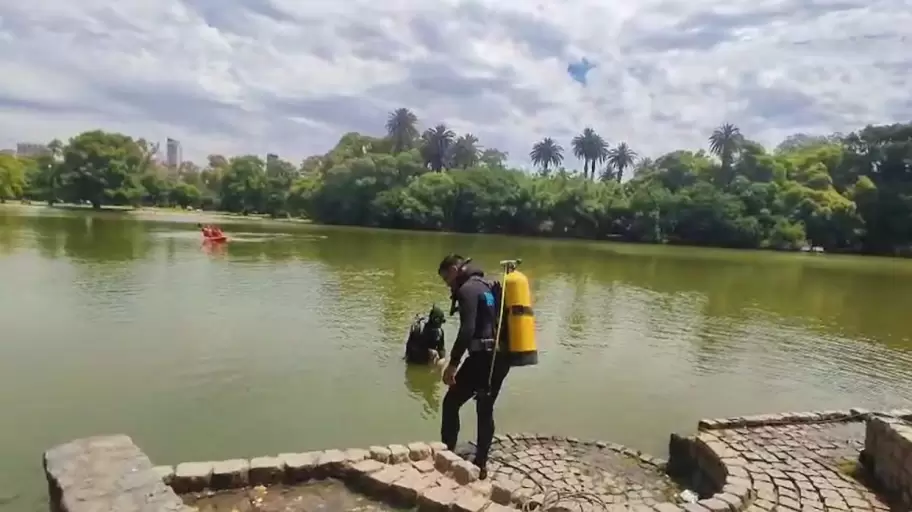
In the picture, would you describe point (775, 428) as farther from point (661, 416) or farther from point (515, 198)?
point (515, 198)

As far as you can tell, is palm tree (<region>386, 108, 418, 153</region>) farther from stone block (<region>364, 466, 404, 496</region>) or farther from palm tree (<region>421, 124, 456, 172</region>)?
stone block (<region>364, 466, 404, 496</region>)

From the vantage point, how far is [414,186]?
6456 centimetres

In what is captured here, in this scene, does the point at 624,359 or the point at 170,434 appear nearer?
the point at 170,434

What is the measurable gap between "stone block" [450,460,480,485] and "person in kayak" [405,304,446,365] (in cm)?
537

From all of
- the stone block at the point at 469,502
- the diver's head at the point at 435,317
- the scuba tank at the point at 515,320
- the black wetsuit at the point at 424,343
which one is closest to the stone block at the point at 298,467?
the stone block at the point at 469,502

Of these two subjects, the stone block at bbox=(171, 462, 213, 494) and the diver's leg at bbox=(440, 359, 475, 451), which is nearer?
the stone block at bbox=(171, 462, 213, 494)

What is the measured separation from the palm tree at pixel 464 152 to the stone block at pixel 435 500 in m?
79.6

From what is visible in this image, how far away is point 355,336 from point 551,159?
83500 millimetres

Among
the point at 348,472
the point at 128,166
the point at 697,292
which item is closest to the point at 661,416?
the point at 348,472

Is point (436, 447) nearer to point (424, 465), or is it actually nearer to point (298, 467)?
point (424, 465)

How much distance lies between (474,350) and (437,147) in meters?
79.7

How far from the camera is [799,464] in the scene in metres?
5.97

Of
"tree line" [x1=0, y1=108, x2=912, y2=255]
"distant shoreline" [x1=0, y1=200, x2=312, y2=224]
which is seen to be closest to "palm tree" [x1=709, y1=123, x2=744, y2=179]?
"tree line" [x1=0, y1=108, x2=912, y2=255]

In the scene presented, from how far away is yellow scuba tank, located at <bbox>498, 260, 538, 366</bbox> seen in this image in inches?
214
